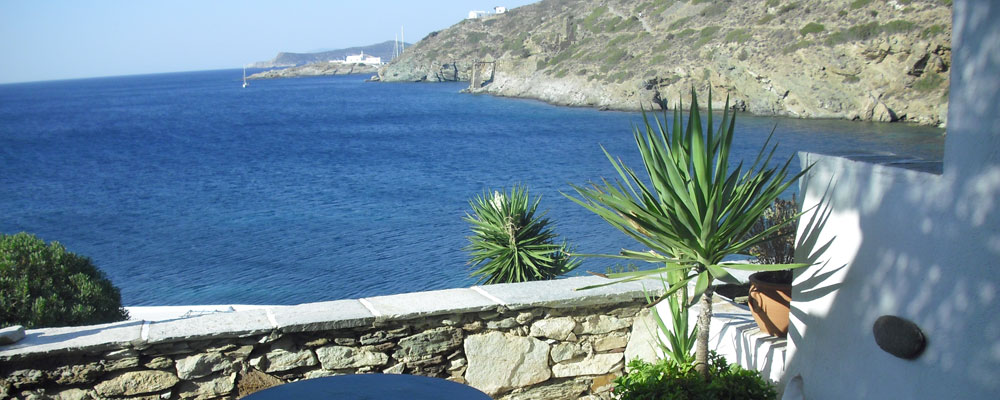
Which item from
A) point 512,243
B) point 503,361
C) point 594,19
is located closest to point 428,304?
point 503,361

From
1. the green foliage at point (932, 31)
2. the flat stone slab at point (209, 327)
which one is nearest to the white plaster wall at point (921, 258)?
the flat stone slab at point (209, 327)

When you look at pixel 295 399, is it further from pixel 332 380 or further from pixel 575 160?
pixel 575 160

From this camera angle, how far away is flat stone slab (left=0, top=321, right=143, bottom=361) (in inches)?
137

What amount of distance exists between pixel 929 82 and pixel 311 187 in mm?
29512

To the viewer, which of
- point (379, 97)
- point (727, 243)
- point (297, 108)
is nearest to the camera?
point (727, 243)

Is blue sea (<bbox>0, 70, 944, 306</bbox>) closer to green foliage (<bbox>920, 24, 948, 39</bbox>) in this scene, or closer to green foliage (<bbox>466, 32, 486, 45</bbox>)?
green foliage (<bbox>920, 24, 948, 39</bbox>)

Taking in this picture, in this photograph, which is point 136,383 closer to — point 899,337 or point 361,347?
point 361,347

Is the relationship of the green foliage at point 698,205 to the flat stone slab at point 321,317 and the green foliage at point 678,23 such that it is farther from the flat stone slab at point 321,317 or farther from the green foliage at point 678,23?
the green foliage at point 678,23

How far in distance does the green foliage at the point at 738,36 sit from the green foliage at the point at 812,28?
13.3 feet

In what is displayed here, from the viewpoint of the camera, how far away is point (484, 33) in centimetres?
12012

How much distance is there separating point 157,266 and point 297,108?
64570 mm

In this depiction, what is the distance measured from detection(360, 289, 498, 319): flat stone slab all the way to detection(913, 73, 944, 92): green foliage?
3827 centimetres

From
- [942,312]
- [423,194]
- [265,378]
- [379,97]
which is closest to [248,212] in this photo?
[423,194]

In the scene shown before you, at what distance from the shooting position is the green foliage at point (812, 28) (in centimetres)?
4284
